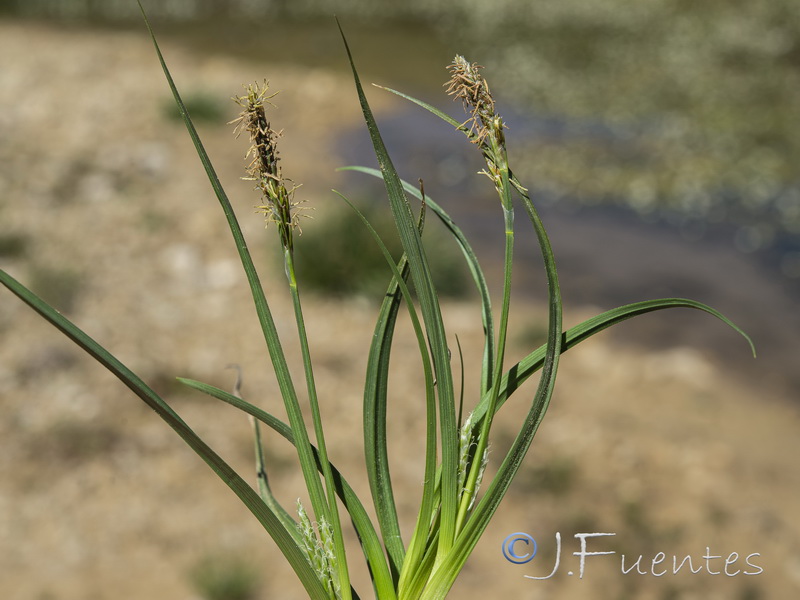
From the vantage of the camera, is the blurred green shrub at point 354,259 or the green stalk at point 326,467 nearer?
the green stalk at point 326,467

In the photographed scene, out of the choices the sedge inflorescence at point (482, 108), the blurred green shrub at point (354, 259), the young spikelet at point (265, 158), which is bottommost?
the young spikelet at point (265, 158)

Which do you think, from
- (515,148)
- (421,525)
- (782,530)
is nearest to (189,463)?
(782,530)

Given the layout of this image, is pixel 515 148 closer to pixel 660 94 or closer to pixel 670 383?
pixel 660 94

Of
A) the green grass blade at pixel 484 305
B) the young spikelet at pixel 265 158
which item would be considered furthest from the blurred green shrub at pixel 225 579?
the young spikelet at pixel 265 158

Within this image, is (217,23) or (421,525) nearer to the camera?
(421,525)

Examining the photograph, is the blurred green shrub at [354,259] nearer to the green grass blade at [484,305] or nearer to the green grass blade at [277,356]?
the green grass blade at [484,305]

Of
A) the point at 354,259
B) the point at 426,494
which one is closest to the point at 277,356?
the point at 426,494

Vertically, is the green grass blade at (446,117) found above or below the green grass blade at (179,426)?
above

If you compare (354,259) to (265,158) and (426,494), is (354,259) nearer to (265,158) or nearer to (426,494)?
(426,494)
